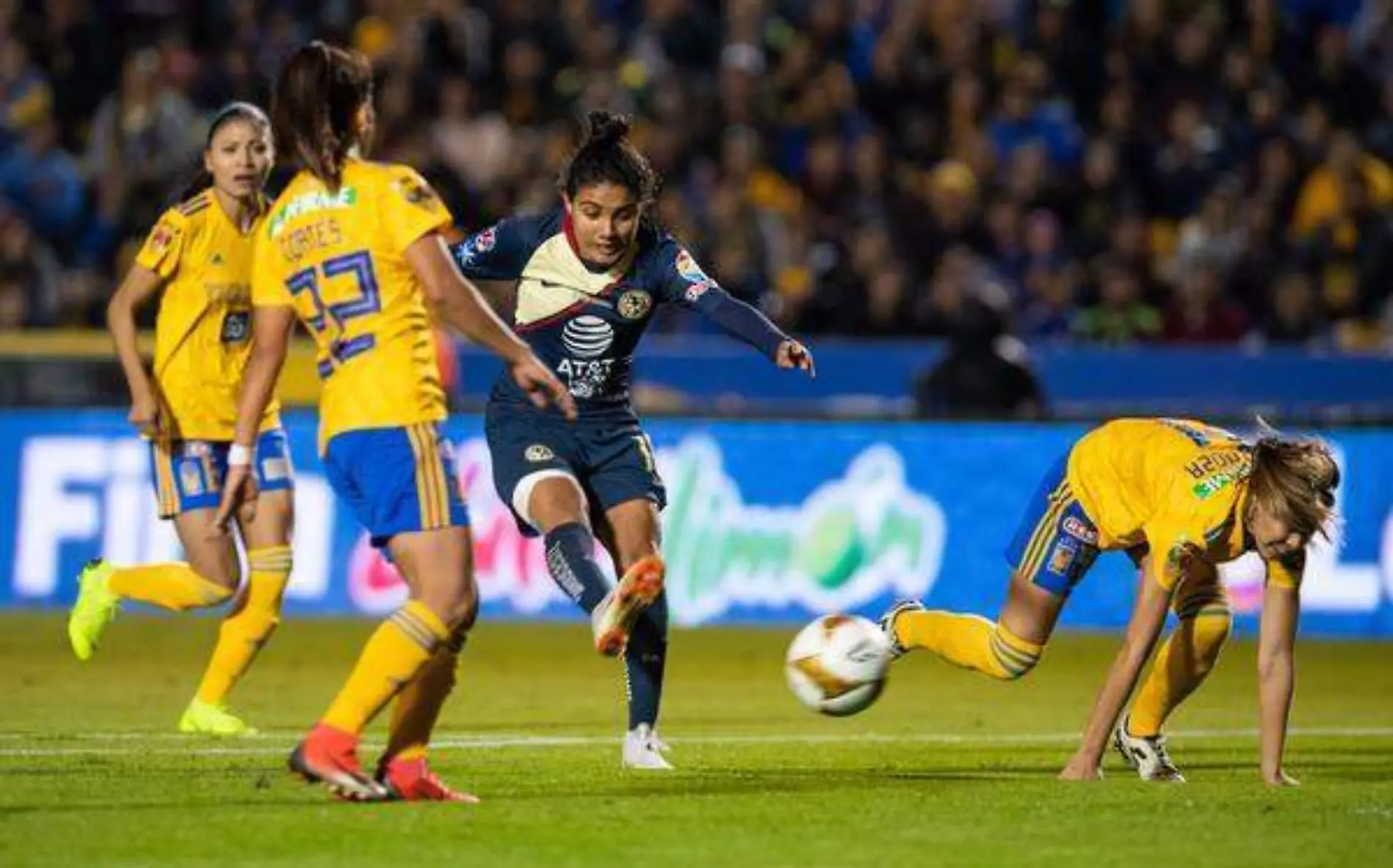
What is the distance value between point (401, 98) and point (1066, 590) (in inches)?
510

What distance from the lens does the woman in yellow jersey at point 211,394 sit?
11.6m

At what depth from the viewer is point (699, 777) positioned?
33.5ft

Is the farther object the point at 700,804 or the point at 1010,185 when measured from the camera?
the point at 1010,185

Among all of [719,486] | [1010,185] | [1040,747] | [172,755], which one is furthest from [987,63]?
[172,755]

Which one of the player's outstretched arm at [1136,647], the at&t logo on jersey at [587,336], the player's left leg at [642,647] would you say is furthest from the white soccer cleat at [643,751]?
the player's outstretched arm at [1136,647]

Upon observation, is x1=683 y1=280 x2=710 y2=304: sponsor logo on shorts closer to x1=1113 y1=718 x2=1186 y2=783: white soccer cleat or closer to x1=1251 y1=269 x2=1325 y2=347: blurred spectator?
x1=1113 y1=718 x2=1186 y2=783: white soccer cleat

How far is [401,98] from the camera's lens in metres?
22.4

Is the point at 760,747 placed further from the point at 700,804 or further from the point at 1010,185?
the point at 1010,185

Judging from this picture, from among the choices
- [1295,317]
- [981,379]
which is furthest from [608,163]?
[1295,317]

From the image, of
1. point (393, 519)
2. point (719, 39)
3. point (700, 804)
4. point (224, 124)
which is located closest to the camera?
point (393, 519)

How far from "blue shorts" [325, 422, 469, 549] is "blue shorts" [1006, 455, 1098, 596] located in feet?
8.57

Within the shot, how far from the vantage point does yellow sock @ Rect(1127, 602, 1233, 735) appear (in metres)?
10.5

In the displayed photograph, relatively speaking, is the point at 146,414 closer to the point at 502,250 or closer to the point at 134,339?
the point at 134,339

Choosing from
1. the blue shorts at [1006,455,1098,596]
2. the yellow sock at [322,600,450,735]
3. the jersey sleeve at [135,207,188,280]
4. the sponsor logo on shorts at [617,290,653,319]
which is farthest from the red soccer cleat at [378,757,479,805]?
the jersey sleeve at [135,207,188,280]
